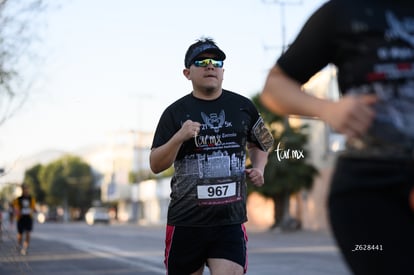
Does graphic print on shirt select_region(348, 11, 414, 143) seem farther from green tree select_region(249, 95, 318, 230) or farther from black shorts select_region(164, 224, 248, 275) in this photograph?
green tree select_region(249, 95, 318, 230)

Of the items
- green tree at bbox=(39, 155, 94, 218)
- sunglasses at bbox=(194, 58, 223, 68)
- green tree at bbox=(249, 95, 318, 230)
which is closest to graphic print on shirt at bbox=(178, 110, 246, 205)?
sunglasses at bbox=(194, 58, 223, 68)

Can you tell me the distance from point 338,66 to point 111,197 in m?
132

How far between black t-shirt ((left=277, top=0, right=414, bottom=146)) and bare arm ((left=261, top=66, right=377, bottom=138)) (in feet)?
0.15

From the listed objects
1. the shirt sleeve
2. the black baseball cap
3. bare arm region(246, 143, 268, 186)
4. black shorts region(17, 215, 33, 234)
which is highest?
the black baseball cap

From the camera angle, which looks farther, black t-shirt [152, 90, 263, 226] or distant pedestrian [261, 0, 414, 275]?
black t-shirt [152, 90, 263, 226]

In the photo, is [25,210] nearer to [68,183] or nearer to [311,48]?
[311,48]

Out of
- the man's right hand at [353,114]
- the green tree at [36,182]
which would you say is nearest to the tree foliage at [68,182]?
the green tree at [36,182]

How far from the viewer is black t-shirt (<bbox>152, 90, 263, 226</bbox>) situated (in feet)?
16.7

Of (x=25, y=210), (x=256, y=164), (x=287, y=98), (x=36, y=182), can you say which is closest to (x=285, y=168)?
(x=25, y=210)

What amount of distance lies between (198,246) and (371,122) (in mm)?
2677

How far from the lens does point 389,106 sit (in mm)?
2574

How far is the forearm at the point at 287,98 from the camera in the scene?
276cm

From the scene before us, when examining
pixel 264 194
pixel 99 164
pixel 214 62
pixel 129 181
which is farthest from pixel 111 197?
pixel 214 62

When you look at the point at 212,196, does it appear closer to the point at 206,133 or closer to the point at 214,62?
the point at 206,133
